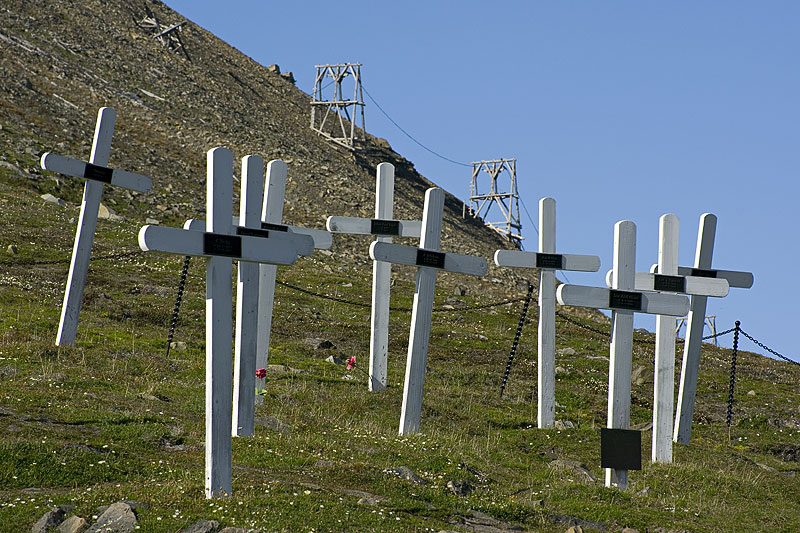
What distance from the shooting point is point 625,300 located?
15586 mm

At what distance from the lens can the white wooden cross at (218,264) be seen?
10828 mm

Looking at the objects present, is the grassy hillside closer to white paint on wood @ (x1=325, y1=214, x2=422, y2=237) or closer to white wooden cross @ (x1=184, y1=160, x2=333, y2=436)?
white wooden cross @ (x1=184, y1=160, x2=333, y2=436)

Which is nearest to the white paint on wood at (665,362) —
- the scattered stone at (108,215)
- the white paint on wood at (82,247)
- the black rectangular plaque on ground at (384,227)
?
the black rectangular plaque on ground at (384,227)

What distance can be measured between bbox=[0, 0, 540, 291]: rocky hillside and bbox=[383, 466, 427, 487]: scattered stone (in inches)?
1217

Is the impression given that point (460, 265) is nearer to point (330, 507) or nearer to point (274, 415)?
point (274, 415)

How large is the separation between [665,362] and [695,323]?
284 cm

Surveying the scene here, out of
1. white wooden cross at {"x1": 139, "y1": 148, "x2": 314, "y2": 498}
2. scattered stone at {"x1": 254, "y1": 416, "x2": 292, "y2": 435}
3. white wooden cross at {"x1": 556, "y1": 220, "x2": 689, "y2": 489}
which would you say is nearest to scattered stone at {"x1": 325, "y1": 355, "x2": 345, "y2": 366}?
scattered stone at {"x1": 254, "y1": 416, "x2": 292, "y2": 435}

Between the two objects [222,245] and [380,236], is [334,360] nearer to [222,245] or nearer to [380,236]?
[380,236]

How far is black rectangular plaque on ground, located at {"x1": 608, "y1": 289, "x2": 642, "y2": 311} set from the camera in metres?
15.5

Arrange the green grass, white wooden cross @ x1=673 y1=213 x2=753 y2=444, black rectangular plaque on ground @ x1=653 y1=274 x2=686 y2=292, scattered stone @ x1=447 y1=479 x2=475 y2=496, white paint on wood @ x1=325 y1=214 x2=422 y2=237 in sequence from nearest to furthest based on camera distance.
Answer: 1. the green grass
2. scattered stone @ x1=447 y1=479 x2=475 y2=496
3. black rectangular plaque on ground @ x1=653 y1=274 x2=686 y2=292
4. white wooden cross @ x1=673 y1=213 x2=753 y2=444
5. white paint on wood @ x1=325 y1=214 x2=422 y2=237

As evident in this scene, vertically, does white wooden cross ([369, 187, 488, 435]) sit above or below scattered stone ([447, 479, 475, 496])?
above

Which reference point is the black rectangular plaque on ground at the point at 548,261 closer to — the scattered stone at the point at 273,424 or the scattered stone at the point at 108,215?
the scattered stone at the point at 273,424

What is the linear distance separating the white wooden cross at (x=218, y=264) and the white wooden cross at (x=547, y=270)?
842 centimetres

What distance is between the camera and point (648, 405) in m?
23.6
